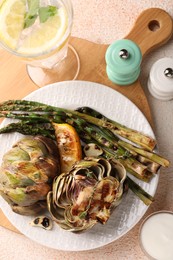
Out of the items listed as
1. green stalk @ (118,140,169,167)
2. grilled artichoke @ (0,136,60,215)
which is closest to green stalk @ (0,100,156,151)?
green stalk @ (118,140,169,167)

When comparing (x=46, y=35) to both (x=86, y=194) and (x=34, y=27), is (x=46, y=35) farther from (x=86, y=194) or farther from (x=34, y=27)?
(x=86, y=194)

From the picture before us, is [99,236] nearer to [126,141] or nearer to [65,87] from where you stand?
[126,141]

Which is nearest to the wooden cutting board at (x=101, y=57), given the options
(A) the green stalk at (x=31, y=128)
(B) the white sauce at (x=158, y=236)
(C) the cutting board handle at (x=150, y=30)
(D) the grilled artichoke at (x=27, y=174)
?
(C) the cutting board handle at (x=150, y=30)

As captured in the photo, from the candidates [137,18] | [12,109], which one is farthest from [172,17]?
[12,109]

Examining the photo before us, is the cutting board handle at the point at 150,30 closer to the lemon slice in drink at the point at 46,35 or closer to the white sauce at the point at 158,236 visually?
the lemon slice in drink at the point at 46,35

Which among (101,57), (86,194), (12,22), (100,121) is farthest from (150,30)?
(86,194)
